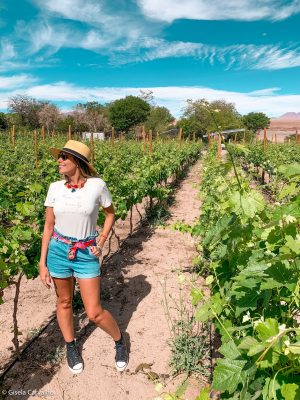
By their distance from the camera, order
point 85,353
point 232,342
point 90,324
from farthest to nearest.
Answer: point 90,324 → point 85,353 → point 232,342

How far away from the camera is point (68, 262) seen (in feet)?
8.88

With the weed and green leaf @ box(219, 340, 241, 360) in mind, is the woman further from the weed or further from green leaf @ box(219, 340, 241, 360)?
green leaf @ box(219, 340, 241, 360)

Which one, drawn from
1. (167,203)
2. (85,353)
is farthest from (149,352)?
(167,203)

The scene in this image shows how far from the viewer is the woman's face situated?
2643 mm

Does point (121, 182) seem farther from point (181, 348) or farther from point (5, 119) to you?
point (5, 119)

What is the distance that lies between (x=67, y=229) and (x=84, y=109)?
63.1 m

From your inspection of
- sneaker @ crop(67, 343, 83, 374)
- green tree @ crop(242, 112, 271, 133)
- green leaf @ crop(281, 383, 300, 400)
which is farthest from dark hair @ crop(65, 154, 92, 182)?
green tree @ crop(242, 112, 271, 133)

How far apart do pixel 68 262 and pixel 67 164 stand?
76cm

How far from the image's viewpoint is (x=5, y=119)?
41.0m

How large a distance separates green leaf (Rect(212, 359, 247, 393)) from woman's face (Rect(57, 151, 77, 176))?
1.77 meters

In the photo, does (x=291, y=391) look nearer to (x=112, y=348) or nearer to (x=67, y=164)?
(x=67, y=164)

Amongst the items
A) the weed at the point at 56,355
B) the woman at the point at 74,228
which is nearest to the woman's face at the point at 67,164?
the woman at the point at 74,228

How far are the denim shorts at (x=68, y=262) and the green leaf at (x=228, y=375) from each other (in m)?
1.51

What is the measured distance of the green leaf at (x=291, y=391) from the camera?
1.04 m
